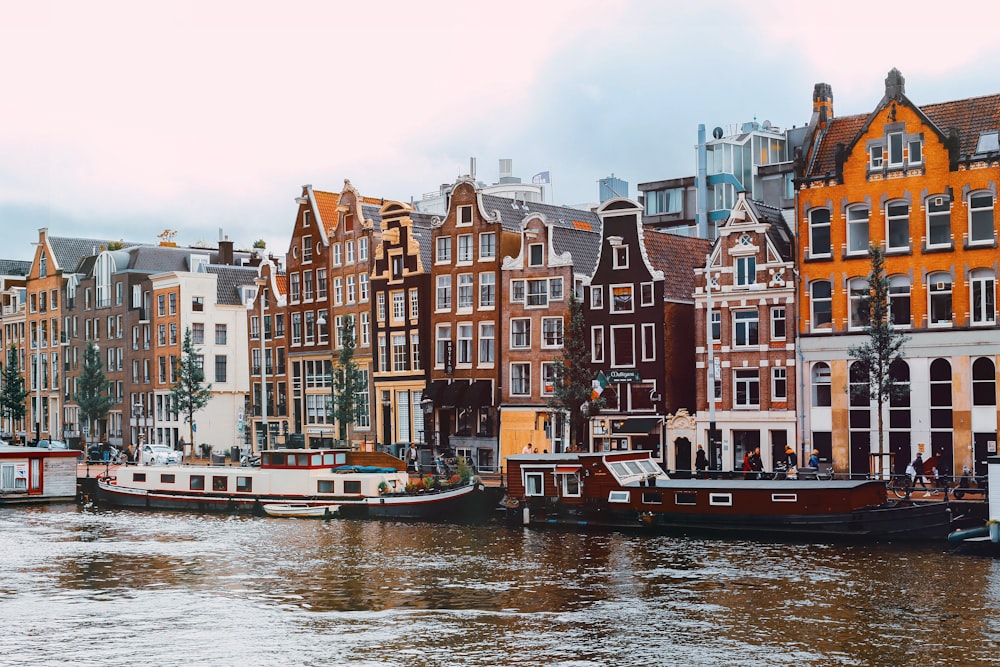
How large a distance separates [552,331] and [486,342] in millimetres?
5761

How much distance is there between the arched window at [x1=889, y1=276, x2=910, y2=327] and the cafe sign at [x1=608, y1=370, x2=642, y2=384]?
48.8 ft

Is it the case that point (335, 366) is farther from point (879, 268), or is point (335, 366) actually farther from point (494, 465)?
point (879, 268)

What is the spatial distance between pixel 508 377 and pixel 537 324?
162 inches

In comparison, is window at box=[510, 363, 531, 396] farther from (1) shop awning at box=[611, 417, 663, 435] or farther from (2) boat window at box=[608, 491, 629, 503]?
(2) boat window at box=[608, 491, 629, 503]

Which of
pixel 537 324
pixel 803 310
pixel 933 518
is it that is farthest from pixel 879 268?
pixel 537 324

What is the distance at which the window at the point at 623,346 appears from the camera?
76562 mm

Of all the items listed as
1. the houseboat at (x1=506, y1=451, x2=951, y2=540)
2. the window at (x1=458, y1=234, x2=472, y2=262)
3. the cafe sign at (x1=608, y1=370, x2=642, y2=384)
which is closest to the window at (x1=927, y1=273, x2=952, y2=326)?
the houseboat at (x1=506, y1=451, x2=951, y2=540)

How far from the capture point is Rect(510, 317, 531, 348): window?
82688 mm

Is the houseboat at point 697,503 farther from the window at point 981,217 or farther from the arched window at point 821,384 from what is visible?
the window at point 981,217

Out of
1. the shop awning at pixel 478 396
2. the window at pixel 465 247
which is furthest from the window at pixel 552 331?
the window at pixel 465 247

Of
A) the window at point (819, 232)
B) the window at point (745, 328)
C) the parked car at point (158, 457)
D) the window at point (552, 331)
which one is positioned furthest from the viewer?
the parked car at point (158, 457)

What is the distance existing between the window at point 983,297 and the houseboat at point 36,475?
52.7 meters

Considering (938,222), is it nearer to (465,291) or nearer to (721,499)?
(721,499)

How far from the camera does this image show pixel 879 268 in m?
62.2
